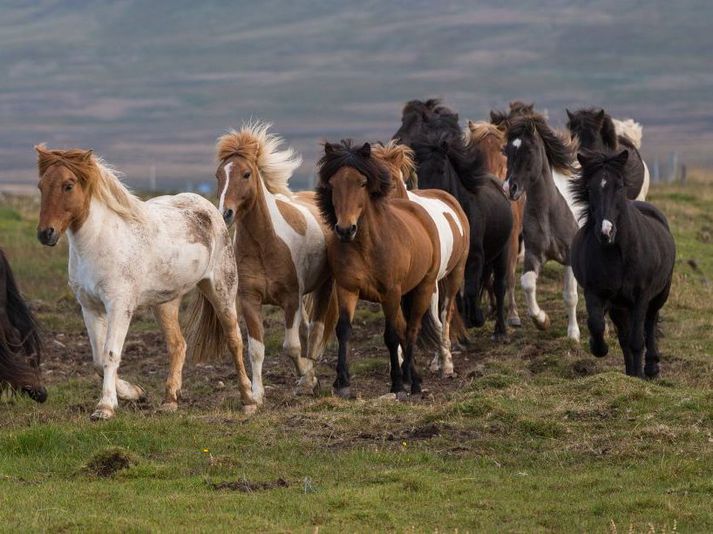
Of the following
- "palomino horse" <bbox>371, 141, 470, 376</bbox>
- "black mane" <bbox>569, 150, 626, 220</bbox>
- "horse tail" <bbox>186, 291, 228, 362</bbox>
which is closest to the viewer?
"black mane" <bbox>569, 150, 626, 220</bbox>

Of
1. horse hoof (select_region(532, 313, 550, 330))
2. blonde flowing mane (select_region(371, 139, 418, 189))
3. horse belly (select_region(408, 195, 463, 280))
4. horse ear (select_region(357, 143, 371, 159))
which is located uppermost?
horse ear (select_region(357, 143, 371, 159))

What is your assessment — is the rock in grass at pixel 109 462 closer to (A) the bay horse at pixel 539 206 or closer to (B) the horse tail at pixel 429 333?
(B) the horse tail at pixel 429 333

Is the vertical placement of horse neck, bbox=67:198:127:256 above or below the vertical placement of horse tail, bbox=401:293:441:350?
above

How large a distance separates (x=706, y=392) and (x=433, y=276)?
3176 millimetres

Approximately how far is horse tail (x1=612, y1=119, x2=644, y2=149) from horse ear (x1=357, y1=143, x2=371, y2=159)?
9697 millimetres

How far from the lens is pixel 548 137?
15180 mm

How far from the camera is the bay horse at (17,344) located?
10.4 metres

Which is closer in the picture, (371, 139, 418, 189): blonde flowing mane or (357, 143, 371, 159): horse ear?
(357, 143, 371, 159): horse ear

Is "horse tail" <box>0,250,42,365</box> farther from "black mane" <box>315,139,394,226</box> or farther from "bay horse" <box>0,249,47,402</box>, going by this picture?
"black mane" <box>315,139,394,226</box>

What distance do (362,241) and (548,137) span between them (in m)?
4.90

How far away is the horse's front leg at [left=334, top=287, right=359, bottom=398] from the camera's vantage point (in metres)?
10.9

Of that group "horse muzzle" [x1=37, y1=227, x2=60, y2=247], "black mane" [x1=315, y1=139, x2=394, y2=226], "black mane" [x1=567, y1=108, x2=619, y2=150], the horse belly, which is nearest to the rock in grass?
"horse muzzle" [x1=37, y1=227, x2=60, y2=247]

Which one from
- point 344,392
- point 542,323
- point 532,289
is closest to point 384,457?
point 344,392

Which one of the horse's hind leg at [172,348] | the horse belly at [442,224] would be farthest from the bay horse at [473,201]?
the horse's hind leg at [172,348]
